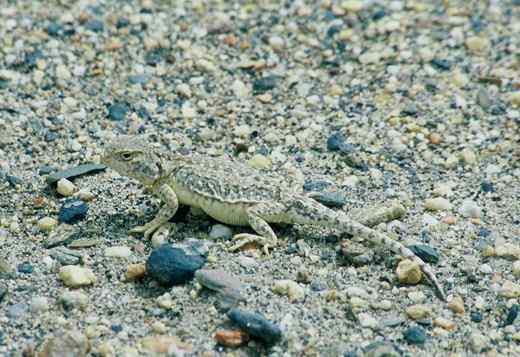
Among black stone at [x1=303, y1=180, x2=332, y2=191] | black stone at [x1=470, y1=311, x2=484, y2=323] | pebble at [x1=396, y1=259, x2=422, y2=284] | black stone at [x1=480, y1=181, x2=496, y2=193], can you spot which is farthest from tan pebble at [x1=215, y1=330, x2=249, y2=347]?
black stone at [x1=480, y1=181, x2=496, y2=193]

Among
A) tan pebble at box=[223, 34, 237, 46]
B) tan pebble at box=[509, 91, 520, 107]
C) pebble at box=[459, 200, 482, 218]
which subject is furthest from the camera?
tan pebble at box=[223, 34, 237, 46]

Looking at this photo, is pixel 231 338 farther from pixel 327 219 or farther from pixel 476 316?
pixel 476 316

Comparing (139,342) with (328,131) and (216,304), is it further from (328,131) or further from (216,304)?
(328,131)

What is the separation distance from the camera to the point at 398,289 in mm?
6754

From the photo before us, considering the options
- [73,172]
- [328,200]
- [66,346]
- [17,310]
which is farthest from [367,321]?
[73,172]

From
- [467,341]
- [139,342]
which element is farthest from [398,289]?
[139,342]

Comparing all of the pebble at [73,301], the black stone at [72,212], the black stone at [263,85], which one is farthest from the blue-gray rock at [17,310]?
the black stone at [263,85]

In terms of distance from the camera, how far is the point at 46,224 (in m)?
7.32

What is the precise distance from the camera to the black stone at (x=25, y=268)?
678 cm

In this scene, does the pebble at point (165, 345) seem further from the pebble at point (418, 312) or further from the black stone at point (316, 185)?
the black stone at point (316, 185)

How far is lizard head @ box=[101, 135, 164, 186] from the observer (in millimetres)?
7145

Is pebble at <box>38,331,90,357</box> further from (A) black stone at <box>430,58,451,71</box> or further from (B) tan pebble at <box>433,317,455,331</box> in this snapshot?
(A) black stone at <box>430,58,451,71</box>

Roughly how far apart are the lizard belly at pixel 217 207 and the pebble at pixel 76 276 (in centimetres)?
102

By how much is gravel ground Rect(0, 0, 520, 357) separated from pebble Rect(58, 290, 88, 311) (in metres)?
0.01
